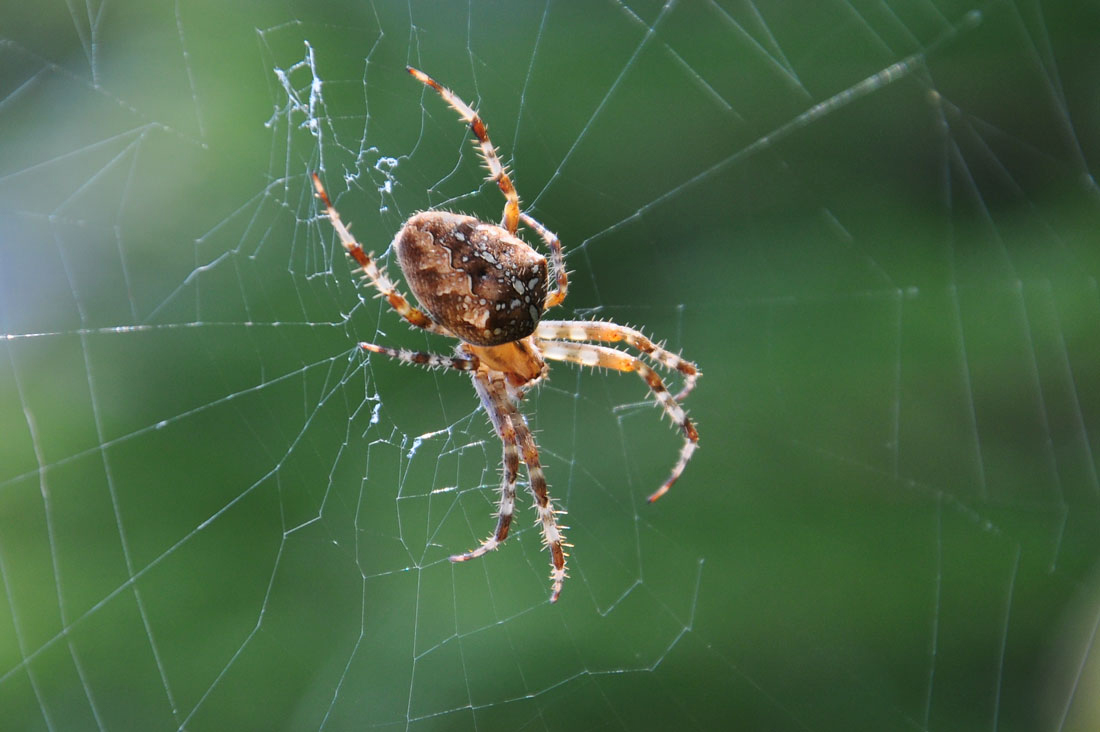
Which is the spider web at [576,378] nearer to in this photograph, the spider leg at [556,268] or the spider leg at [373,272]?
the spider leg at [373,272]

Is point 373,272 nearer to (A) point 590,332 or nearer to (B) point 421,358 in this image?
(B) point 421,358

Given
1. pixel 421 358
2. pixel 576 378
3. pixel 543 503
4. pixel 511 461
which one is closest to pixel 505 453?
pixel 511 461

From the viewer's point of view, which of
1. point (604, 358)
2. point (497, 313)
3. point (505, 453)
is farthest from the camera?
point (604, 358)

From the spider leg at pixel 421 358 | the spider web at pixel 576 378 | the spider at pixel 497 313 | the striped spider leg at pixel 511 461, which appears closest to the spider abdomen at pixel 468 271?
the spider at pixel 497 313

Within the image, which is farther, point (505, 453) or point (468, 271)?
point (505, 453)

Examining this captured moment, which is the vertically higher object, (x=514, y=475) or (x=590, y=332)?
(x=590, y=332)

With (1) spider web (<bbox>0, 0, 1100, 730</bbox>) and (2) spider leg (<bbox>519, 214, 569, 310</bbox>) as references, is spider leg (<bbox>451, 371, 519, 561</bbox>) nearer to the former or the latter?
(1) spider web (<bbox>0, 0, 1100, 730</bbox>)

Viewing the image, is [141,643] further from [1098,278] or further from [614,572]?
[1098,278]
